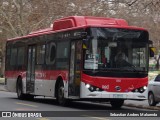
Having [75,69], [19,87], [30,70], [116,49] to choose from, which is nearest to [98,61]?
[116,49]

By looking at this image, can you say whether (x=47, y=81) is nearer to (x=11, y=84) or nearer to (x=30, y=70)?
(x=30, y=70)

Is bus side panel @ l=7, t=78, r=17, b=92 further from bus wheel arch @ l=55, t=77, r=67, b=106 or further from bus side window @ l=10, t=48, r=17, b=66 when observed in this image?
bus wheel arch @ l=55, t=77, r=67, b=106

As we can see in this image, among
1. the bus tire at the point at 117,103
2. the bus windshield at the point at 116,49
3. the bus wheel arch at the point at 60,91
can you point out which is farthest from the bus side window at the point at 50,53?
the bus windshield at the point at 116,49

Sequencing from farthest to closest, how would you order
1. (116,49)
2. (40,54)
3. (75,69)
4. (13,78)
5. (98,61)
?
(13,78)
(40,54)
(75,69)
(116,49)
(98,61)

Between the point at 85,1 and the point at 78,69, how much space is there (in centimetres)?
2953

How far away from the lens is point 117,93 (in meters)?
19.4

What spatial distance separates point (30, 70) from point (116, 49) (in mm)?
6872

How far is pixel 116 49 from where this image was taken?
771 inches

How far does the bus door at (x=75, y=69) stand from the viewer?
19.6 metres

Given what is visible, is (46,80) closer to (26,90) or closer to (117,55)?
(26,90)

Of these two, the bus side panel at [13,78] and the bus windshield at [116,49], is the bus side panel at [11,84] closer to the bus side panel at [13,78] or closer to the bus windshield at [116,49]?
the bus side panel at [13,78]

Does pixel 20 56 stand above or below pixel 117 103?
above

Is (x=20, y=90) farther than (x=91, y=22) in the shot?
Yes

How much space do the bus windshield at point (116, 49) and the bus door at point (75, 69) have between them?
482mm
